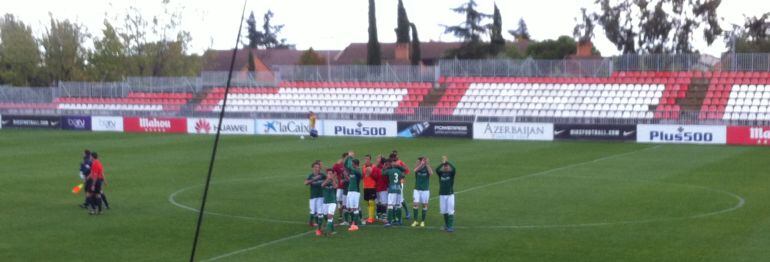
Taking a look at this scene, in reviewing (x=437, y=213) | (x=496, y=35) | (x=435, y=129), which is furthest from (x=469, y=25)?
(x=437, y=213)

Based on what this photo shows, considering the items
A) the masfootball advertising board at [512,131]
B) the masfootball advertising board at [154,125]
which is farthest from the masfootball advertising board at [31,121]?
the masfootball advertising board at [512,131]

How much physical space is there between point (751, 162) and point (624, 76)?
22013mm

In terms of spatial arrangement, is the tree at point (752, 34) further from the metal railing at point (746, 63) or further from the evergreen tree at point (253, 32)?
the evergreen tree at point (253, 32)

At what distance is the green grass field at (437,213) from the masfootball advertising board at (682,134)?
2322mm

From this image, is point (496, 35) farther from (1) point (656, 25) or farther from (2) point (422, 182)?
(2) point (422, 182)

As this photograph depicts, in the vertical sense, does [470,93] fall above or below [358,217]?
above

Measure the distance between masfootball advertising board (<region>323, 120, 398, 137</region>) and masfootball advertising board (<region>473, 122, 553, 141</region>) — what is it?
185 inches

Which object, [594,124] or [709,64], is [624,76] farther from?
[594,124]

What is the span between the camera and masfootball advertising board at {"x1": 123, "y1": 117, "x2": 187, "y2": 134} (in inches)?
2327

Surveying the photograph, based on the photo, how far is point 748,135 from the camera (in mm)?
47000

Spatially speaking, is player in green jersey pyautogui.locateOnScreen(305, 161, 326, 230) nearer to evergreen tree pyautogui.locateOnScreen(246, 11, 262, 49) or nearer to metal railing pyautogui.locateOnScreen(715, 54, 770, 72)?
metal railing pyautogui.locateOnScreen(715, 54, 770, 72)

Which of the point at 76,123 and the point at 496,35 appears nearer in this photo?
the point at 76,123

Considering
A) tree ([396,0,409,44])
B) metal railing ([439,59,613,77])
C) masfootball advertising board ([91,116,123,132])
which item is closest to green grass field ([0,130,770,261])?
masfootball advertising board ([91,116,123,132])

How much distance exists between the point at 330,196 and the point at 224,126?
123 feet
